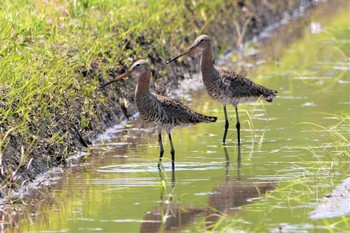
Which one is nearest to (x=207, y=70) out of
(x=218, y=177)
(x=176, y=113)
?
(x=176, y=113)

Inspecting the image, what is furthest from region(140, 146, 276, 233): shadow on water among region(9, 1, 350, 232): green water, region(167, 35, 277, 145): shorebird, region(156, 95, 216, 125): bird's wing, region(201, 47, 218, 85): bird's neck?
region(201, 47, 218, 85): bird's neck

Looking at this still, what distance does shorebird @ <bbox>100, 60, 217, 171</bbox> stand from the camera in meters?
12.0

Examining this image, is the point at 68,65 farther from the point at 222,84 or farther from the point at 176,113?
the point at 222,84

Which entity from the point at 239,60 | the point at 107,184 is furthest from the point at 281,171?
the point at 239,60

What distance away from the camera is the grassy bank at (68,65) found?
11211mm

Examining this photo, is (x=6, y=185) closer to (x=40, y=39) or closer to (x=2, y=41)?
(x=2, y=41)

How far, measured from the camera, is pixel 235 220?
9.04m

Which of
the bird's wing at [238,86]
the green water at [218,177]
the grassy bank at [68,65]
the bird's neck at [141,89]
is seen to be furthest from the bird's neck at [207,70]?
the bird's neck at [141,89]

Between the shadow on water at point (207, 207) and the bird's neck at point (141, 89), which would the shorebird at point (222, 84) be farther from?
the shadow on water at point (207, 207)

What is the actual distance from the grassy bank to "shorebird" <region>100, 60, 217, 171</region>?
2.56 feet

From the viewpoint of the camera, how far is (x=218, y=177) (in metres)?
11.2

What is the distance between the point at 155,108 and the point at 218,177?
1.30 metres

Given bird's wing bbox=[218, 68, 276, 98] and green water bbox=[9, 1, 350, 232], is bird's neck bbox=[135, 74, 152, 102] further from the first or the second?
bird's wing bbox=[218, 68, 276, 98]

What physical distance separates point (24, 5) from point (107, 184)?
4.82 m
